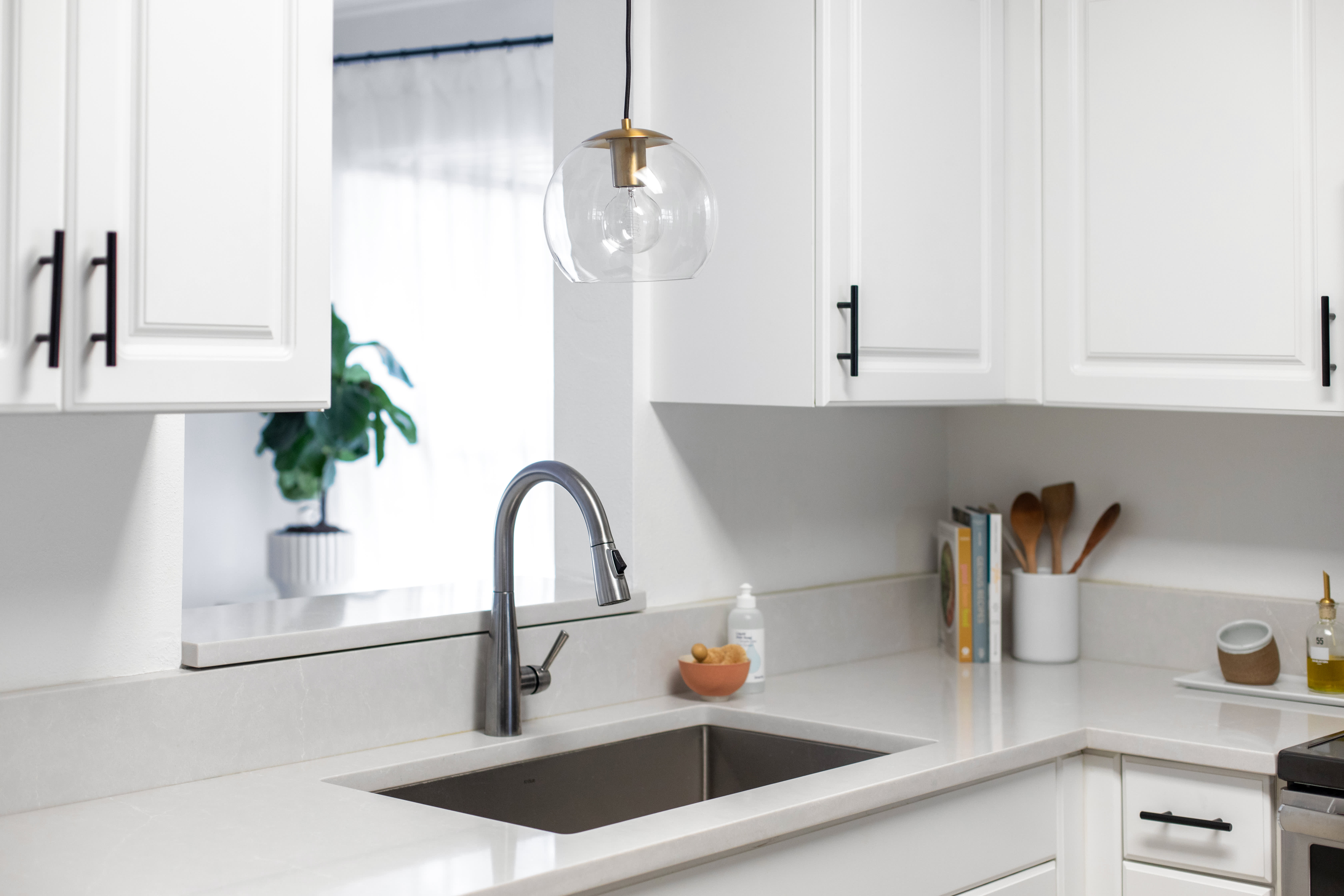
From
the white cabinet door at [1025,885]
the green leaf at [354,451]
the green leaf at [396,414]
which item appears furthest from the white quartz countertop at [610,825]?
the green leaf at [354,451]

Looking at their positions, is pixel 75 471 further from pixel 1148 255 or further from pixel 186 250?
pixel 1148 255

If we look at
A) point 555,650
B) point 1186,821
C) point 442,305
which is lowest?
point 1186,821

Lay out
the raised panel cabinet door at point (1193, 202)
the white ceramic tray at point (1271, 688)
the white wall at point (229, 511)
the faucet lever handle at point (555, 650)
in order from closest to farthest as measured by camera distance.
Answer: the faucet lever handle at point (555, 650) < the raised panel cabinet door at point (1193, 202) < the white ceramic tray at point (1271, 688) < the white wall at point (229, 511)

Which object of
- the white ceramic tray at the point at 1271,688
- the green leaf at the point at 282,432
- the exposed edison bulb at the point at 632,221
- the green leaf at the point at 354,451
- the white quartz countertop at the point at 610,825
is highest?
the exposed edison bulb at the point at 632,221

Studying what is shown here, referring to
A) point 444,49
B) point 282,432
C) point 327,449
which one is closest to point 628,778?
point 327,449

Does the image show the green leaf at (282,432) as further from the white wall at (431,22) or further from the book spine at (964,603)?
the book spine at (964,603)

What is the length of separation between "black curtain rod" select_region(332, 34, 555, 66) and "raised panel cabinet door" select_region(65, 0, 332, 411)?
3.10 meters

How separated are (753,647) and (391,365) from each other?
8.59 ft

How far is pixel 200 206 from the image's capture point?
137 centimetres

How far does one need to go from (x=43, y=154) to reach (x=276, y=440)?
3498 mm

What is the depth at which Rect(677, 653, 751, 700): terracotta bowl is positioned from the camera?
2.12m

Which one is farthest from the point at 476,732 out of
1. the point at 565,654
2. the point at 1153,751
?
the point at 1153,751

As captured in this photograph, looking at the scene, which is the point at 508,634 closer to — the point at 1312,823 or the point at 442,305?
the point at 1312,823

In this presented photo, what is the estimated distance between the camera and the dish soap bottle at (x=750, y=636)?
2219 mm
